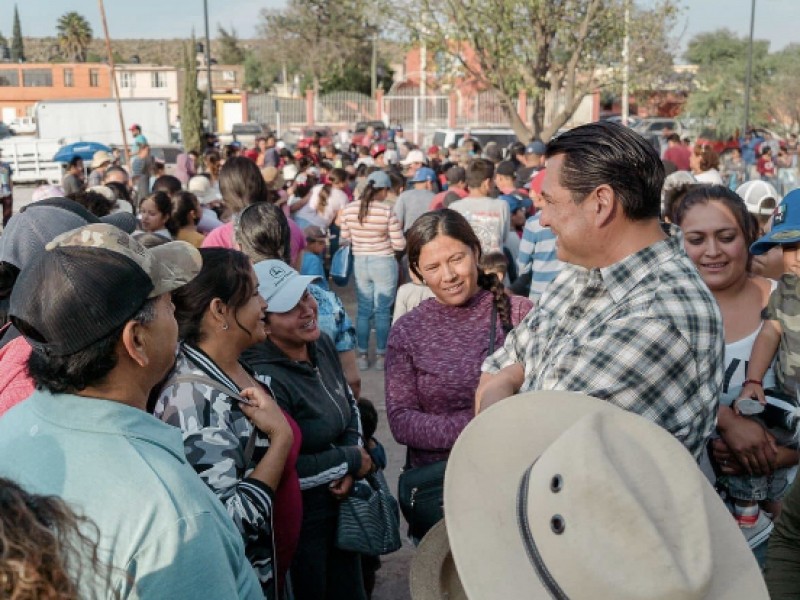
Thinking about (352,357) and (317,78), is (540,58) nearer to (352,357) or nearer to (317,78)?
(352,357)

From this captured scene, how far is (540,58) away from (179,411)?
72.7 ft

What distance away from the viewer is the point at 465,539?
1771 mm

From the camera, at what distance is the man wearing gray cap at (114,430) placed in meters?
1.82

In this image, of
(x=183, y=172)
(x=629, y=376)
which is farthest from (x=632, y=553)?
(x=183, y=172)

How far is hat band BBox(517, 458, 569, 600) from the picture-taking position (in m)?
1.62

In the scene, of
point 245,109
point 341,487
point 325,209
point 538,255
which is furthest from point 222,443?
point 245,109

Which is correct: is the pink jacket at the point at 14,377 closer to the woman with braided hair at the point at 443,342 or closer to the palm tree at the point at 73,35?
the woman with braided hair at the point at 443,342

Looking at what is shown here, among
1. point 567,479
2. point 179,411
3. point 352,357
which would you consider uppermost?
point 567,479

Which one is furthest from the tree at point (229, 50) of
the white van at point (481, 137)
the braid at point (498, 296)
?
the braid at point (498, 296)

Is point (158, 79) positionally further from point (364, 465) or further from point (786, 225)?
point (786, 225)

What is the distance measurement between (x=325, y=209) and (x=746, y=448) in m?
9.43

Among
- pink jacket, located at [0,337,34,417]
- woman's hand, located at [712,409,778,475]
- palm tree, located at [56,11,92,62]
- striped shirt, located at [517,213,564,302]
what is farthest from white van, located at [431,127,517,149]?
palm tree, located at [56,11,92,62]

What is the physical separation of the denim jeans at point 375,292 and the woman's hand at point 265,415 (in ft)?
21.0

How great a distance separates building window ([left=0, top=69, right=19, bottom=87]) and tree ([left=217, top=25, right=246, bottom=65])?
2339 centimetres
